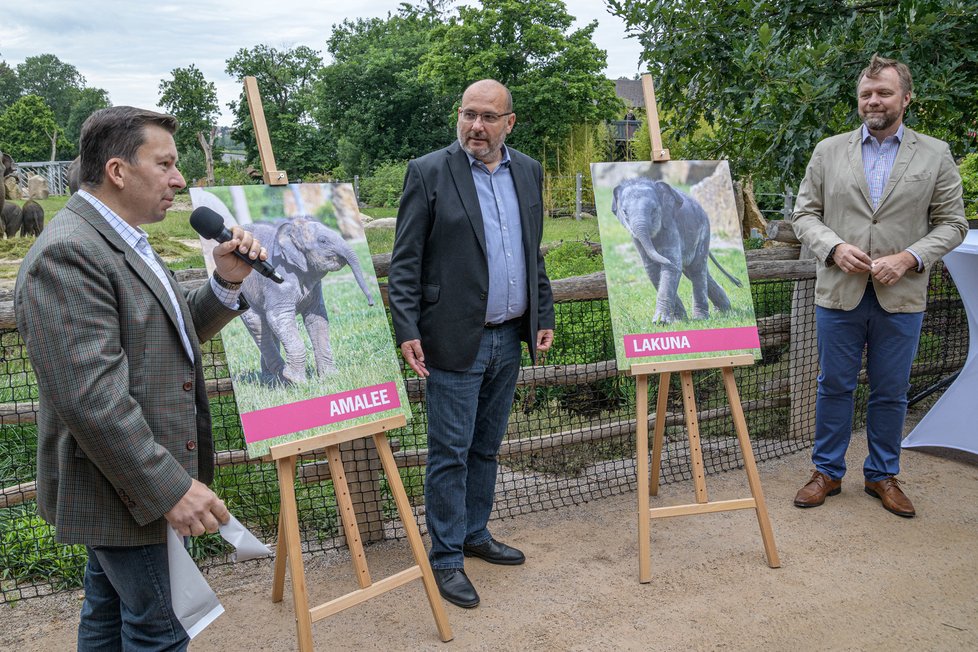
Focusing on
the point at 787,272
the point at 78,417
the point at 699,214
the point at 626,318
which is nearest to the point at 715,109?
the point at 787,272

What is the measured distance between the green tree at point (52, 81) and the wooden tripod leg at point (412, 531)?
64.0 m

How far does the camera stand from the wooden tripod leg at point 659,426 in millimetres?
3592

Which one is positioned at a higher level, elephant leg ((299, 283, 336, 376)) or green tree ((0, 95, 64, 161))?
green tree ((0, 95, 64, 161))

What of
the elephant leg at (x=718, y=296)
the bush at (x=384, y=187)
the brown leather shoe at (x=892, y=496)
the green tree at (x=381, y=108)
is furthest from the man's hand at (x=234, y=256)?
the green tree at (x=381, y=108)

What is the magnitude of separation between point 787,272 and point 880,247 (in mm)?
957

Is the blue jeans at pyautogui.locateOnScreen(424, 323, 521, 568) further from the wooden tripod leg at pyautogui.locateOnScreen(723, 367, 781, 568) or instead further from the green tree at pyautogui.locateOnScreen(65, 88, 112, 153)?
the green tree at pyautogui.locateOnScreen(65, 88, 112, 153)

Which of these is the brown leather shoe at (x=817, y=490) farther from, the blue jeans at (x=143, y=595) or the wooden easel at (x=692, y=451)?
the blue jeans at (x=143, y=595)

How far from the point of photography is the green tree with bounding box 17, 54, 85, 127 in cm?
5844

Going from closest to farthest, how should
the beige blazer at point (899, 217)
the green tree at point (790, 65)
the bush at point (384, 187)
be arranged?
the beige blazer at point (899, 217)
the green tree at point (790, 65)
the bush at point (384, 187)

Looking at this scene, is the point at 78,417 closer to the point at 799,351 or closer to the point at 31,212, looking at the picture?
the point at 799,351

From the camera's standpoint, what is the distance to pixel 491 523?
3840 mm

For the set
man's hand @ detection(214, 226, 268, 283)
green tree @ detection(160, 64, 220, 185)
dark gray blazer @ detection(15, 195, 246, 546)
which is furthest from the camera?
green tree @ detection(160, 64, 220, 185)

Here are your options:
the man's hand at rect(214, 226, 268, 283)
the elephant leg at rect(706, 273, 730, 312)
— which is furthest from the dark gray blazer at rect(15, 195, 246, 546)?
the elephant leg at rect(706, 273, 730, 312)

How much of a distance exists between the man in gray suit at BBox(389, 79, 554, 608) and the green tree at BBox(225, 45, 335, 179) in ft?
96.6
